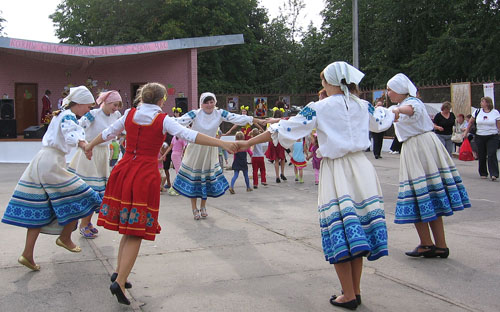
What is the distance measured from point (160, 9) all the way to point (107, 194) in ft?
103

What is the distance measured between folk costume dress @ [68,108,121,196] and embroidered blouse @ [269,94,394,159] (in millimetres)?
3185

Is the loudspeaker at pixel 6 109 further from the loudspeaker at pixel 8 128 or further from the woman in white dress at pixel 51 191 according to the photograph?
the woman in white dress at pixel 51 191

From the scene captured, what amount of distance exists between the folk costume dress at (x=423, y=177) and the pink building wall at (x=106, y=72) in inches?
710

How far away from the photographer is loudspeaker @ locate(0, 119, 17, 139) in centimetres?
2016

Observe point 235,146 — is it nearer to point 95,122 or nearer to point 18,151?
point 95,122

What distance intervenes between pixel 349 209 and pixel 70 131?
9.06 ft

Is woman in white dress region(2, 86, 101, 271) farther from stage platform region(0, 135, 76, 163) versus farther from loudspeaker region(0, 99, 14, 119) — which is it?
loudspeaker region(0, 99, 14, 119)

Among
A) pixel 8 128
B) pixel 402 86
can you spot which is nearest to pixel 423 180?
pixel 402 86

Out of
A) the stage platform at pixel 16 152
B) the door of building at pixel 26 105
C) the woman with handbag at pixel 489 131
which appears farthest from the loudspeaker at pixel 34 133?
the woman with handbag at pixel 489 131

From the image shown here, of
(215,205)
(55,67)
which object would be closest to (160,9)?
(55,67)

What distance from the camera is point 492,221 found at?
722 centimetres

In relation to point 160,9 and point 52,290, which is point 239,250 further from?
point 160,9

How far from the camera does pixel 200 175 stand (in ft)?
25.2

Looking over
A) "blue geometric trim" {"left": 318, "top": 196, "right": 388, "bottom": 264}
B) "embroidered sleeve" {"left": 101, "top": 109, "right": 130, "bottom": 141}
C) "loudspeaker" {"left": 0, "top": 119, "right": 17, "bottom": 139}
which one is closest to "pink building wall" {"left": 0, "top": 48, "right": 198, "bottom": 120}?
"loudspeaker" {"left": 0, "top": 119, "right": 17, "bottom": 139}
